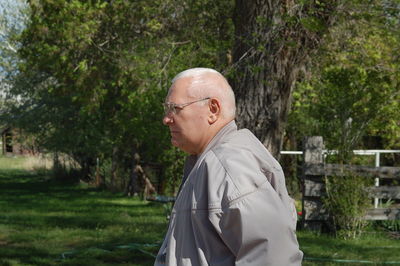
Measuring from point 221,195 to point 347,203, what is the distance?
25.7ft

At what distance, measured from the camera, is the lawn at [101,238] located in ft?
28.5

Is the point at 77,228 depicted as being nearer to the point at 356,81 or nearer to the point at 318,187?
the point at 318,187

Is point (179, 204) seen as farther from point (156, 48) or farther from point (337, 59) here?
point (337, 59)

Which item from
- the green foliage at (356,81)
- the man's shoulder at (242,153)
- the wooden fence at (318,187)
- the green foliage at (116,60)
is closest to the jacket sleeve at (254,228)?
the man's shoulder at (242,153)

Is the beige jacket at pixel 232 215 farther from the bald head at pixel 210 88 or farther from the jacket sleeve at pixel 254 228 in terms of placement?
the bald head at pixel 210 88

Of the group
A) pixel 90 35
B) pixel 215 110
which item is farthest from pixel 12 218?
pixel 215 110

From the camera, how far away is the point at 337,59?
12188 millimetres

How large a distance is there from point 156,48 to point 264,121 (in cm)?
477

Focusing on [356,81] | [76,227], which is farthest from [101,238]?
[356,81]

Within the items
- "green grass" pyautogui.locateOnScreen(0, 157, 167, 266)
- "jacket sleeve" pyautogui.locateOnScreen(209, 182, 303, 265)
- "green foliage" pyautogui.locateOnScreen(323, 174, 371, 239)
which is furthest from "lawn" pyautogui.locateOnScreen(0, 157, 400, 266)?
"jacket sleeve" pyautogui.locateOnScreen(209, 182, 303, 265)

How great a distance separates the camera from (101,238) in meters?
10.5

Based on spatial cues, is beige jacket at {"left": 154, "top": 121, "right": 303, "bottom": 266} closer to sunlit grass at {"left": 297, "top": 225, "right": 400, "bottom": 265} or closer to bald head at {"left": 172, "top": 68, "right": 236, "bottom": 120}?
bald head at {"left": 172, "top": 68, "right": 236, "bottom": 120}

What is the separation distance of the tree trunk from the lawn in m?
2.29

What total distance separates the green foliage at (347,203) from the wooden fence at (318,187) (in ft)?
0.62
